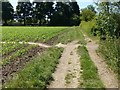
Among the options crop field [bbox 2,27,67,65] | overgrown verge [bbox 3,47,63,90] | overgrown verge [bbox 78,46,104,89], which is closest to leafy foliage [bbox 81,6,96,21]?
crop field [bbox 2,27,67,65]

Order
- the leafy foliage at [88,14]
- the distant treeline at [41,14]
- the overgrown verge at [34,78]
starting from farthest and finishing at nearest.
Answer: the distant treeline at [41,14]
the leafy foliage at [88,14]
the overgrown verge at [34,78]

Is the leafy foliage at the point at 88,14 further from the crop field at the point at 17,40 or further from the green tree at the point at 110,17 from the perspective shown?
the green tree at the point at 110,17

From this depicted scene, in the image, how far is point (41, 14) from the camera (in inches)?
4188

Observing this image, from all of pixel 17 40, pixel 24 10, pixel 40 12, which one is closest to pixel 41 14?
pixel 40 12

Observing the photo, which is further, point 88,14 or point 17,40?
point 88,14

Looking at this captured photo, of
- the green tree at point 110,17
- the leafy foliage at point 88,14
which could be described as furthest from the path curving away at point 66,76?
the leafy foliage at point 88,14

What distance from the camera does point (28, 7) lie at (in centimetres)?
11000

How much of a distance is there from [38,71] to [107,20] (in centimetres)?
935

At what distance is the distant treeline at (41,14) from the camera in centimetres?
10206

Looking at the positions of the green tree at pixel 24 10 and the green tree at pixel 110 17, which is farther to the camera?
the green tree at pixel 24 10

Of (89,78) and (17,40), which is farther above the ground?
(89,78)

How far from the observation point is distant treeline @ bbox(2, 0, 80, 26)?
102062 mm

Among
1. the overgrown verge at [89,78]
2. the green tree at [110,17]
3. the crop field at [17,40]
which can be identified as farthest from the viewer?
the green tree at [110,17]

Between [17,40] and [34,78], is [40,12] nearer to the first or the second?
[17,40]
